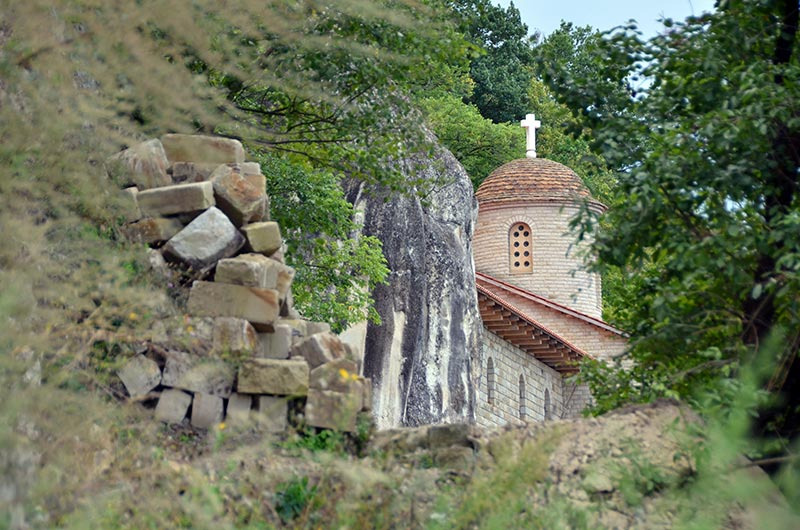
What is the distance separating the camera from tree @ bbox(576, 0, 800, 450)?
10.0m

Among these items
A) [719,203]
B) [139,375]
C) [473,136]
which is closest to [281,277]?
[139,375]

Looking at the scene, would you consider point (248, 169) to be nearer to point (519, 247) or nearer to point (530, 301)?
point (530, 301)

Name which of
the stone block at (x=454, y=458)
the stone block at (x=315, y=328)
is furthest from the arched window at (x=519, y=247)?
the stone block at (x=454, y=458)

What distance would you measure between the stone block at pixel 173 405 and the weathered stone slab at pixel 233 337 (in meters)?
0.42

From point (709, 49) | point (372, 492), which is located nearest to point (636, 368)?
point (709, 49)

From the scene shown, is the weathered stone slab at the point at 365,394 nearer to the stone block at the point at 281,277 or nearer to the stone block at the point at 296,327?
the stone block at the point at 296,327

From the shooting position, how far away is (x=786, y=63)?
1116 centimetres

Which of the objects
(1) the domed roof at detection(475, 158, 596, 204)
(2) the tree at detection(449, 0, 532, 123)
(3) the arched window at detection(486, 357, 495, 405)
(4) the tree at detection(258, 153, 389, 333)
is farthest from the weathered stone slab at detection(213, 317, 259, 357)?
(2) the tree at detection(449, 0, 532, 123)

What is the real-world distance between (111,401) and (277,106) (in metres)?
8.20

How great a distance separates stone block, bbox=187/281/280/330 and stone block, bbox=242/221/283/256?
0.55 meters

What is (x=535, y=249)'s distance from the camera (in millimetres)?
44906

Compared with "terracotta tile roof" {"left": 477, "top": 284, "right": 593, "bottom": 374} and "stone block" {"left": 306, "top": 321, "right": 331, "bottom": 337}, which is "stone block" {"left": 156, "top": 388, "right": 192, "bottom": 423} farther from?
"terracotta tile roof" {"left": 477, "top": 284, "right": 593, "bottom": 374}

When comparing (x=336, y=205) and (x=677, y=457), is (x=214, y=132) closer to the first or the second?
(x=336, y=205)

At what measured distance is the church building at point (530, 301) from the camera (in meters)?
33.4
